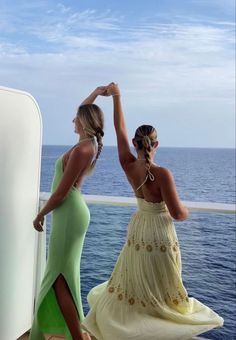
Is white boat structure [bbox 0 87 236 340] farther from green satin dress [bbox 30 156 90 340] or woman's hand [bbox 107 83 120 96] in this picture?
woman's hand [bbox 107 83 120 96]

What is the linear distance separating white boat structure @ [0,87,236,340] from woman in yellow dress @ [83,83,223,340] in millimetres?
552

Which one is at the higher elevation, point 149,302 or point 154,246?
point 154,246

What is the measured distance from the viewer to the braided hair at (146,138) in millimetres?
2238

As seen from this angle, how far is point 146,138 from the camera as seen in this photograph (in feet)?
7.33

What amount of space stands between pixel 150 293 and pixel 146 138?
2.30ft

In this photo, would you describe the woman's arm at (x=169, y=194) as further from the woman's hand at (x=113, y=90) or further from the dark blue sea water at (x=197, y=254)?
the dark blue sea water at (x=197, y=254)

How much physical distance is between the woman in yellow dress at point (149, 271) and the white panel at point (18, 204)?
22.3 inches

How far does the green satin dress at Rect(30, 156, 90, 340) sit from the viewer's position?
2.43 metres

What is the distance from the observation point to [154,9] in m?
47.2

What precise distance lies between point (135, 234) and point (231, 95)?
47.0 metres

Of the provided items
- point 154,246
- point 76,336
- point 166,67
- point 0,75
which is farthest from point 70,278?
point 166,67

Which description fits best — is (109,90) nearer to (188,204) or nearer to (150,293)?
(188,204)

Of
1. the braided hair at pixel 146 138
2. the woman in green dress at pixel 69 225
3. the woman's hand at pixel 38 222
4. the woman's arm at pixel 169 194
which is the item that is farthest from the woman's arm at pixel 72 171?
the woman's arm at pixel 169 194

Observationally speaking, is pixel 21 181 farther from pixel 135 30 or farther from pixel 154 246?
pixel 135 30
